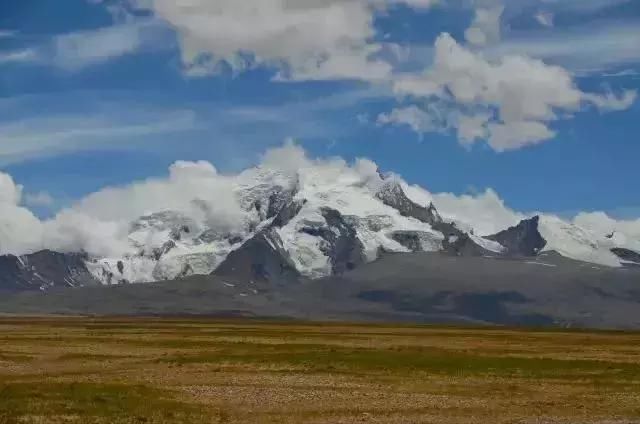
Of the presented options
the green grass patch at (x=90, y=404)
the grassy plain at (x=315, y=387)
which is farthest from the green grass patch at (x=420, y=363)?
the green grass patch at (x=90, y=404)

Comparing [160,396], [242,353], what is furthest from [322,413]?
[242,353]

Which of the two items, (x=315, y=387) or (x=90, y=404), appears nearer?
(x=90, y=404)

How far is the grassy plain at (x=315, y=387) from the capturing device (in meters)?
50.8

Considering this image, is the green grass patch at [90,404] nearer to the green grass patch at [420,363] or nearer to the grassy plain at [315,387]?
the grassy plain at [315,387]

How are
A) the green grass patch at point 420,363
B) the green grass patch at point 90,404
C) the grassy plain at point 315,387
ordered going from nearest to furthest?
the green grass patch at point 90,404 < the grassy plain at point 315,387 < the green grass patch at point 420,363

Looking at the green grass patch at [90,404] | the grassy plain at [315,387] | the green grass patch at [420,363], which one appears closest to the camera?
the green grass patch at [90,404]

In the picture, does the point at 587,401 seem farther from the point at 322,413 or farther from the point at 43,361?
the point at 43,361

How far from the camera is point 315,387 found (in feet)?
216

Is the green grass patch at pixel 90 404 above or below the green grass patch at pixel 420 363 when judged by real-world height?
below

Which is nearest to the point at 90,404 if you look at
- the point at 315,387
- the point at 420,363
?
the point at 315,387

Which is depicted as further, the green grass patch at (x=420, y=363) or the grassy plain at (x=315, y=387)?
the green grass patch at (x=420, y=363)

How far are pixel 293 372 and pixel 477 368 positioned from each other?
16592 millimetres

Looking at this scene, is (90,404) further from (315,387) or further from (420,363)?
(420,363)

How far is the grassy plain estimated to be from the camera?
2002 inches
